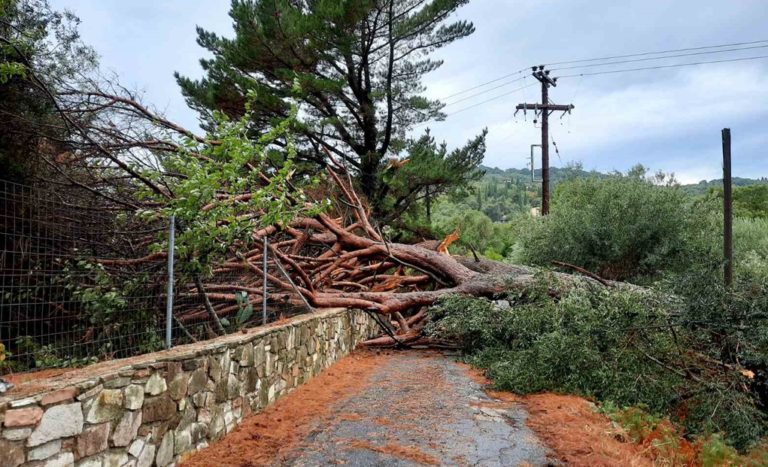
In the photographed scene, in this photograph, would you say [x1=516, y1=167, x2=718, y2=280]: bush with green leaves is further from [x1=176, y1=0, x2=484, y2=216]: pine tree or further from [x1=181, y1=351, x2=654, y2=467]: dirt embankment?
[x1=181, y1=351, x2=654, y2=467]: dirt embankment

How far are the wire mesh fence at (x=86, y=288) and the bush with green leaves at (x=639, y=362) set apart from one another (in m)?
3.54

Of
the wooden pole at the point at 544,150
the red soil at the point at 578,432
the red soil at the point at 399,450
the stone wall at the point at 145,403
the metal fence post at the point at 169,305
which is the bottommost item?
the red soil at the point at 578,432

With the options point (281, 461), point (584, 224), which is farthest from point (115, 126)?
point (584, 224)

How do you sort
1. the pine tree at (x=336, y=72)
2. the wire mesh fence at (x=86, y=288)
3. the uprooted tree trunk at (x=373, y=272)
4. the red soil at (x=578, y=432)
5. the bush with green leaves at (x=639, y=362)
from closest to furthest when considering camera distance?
the wire mesh fence at (x=86, y=288), the red soil at (x=578, y=432), the bush with green leaves at (x=639, y=362), the uprooted tree trunk at (x=373, y=272), the pine tree at (x=336, y=72)

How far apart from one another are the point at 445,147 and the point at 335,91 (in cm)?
364

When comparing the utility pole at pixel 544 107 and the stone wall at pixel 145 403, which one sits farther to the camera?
the utility pole at pixel 544 107

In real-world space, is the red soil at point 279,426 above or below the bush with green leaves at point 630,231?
below

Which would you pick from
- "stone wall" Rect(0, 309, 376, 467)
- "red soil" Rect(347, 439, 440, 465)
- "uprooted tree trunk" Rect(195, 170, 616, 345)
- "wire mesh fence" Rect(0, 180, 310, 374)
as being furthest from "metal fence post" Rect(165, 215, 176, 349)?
"uprooted tree trunk" Rect(195, 170, 616, 345)

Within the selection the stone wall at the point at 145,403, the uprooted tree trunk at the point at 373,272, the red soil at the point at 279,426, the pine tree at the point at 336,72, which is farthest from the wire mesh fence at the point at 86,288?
the pine tree at the point at 336,72

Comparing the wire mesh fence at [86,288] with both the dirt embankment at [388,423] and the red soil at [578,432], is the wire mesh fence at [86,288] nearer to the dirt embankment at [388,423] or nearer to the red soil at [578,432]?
the dirt embankment at [388,423]

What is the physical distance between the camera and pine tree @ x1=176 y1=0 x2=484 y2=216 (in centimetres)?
1271

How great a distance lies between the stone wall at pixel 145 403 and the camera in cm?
249

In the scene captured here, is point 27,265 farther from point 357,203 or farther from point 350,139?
point 350,139

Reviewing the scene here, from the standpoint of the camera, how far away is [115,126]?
677cm
